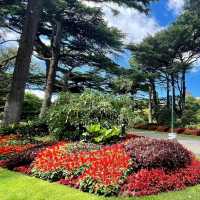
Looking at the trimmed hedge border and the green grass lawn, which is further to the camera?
the trimmed hedge border

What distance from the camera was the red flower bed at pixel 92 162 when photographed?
28.5 ft

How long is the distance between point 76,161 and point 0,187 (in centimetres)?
171

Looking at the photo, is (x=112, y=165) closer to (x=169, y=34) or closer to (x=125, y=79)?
(x=125, y=79)

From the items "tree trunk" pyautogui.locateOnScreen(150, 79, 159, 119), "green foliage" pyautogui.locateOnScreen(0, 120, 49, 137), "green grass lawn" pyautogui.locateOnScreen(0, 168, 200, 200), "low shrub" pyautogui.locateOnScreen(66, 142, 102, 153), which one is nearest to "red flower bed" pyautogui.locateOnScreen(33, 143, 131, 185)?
"low shrub" pyautogui.locateOnScreen(66, 142, 102, 153)

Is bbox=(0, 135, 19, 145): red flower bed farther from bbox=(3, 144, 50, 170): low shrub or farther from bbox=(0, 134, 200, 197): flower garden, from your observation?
bbox=(0, 134, 200, 197): flower garden

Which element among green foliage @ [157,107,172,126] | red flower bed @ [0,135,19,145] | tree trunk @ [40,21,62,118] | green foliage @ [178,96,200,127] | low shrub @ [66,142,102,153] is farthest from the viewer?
green foliage @ [157,107,172,126]

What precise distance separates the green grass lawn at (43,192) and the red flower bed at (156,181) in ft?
0.76

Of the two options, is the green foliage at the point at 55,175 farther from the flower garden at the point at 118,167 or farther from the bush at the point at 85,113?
the bush at the point at 85,113

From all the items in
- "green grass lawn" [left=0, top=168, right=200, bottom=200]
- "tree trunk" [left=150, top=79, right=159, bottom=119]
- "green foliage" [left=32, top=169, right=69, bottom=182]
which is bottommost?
"green grass lawn" [left=0, top=168, right=200, bottom=200]

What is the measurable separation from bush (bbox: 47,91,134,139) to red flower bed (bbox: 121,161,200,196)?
18.2 ft

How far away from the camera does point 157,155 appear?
9.23 m

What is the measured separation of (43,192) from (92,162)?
1.39m

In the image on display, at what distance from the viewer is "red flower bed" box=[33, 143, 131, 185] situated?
28.5ft

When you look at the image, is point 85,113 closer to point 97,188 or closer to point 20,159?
point 20,159
